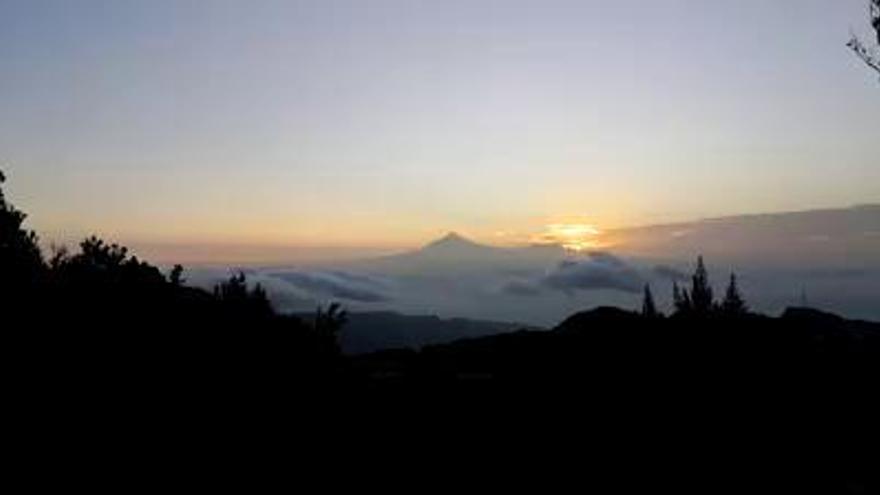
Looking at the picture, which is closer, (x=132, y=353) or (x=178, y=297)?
(x=132, y=353)

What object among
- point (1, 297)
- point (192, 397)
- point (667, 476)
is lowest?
point (667, 476)

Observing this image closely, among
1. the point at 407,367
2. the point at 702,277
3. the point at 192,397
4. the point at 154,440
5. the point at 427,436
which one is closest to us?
the point at 154,440

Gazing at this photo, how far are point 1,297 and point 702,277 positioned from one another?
2339cm

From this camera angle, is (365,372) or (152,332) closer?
(152,332)

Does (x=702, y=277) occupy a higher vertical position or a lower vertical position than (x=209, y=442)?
higher

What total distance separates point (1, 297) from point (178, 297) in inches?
124

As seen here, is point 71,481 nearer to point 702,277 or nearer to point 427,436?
point 427,436

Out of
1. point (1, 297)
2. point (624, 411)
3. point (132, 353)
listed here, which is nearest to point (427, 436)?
point (624, 411)

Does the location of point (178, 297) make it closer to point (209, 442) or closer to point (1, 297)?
point (1, 297)

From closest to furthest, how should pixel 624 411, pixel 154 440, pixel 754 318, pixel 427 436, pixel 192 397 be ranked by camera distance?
pixel 154 440
pixel 192 397
pixel 427 436
pixel 624 411
pixel 754 318

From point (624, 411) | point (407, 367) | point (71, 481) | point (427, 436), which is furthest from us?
point (407, 367)

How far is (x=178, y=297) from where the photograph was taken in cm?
2038

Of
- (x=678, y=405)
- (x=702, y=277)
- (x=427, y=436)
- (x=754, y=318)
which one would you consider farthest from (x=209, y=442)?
(x=702, y=277)

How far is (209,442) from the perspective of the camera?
15648 millimetres
